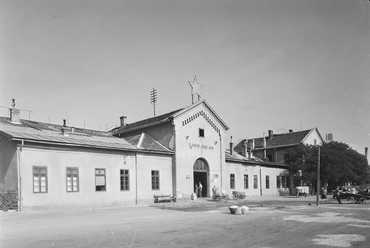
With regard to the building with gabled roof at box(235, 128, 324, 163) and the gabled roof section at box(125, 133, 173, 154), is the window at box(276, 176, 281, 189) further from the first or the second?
the gabled roof section at box(125, 133, 173, 154)

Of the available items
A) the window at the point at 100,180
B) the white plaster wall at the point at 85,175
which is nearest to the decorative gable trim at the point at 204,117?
the white plaster wall at the point at 85,175

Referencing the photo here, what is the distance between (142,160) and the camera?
1038 inches

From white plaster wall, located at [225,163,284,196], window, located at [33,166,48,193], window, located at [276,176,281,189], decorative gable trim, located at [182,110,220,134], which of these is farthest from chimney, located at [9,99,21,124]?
window, located at [276,176,281,189]

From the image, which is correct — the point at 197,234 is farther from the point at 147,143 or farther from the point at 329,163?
the point at 329,163

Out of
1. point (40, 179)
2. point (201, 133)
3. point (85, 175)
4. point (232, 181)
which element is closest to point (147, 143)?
point (201, 133)

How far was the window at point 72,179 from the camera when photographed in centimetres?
2159

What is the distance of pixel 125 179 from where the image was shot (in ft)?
82.3

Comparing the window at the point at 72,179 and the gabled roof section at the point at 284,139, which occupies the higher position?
the gabled roof section at the point at 284,139

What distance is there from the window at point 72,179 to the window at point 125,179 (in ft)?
12.4

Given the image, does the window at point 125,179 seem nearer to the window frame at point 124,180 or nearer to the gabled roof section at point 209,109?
the window frame at point 124,180

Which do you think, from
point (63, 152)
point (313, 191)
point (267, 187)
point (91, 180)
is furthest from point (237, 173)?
point (63, 152)

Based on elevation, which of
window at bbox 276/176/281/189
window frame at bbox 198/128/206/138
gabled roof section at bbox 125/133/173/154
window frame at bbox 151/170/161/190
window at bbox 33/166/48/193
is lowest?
window at bbox 276/176/281/189

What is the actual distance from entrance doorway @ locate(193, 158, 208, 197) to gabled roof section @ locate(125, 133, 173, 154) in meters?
3.92

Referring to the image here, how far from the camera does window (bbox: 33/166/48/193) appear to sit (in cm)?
1983
